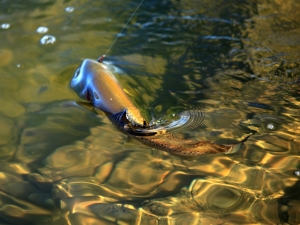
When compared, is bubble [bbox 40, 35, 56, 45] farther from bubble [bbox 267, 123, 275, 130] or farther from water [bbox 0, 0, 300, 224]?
bubble [bbox 267, 123, 275, 130]

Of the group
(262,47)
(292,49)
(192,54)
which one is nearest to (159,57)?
(192,54)

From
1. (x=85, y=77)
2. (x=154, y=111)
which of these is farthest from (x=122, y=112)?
(x=85, y=77)

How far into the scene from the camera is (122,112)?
11.3ft

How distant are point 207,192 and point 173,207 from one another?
0.27 m

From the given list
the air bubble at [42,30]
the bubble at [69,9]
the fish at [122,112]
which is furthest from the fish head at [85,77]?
the bubble at [69,9]

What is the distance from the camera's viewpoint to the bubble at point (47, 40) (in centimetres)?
501

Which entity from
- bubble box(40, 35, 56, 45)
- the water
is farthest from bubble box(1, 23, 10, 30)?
bubble box(40, 35, 56, 45)

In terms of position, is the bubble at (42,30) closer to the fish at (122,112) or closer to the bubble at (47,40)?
the bubble at (47,40)

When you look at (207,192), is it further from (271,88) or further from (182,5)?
(182,5)

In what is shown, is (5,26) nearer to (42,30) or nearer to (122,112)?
(42,30)

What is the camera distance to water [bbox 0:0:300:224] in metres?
2.80

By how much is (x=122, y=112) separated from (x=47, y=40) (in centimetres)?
207

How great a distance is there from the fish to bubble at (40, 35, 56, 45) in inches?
33.6

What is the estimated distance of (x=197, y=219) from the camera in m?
2.67
